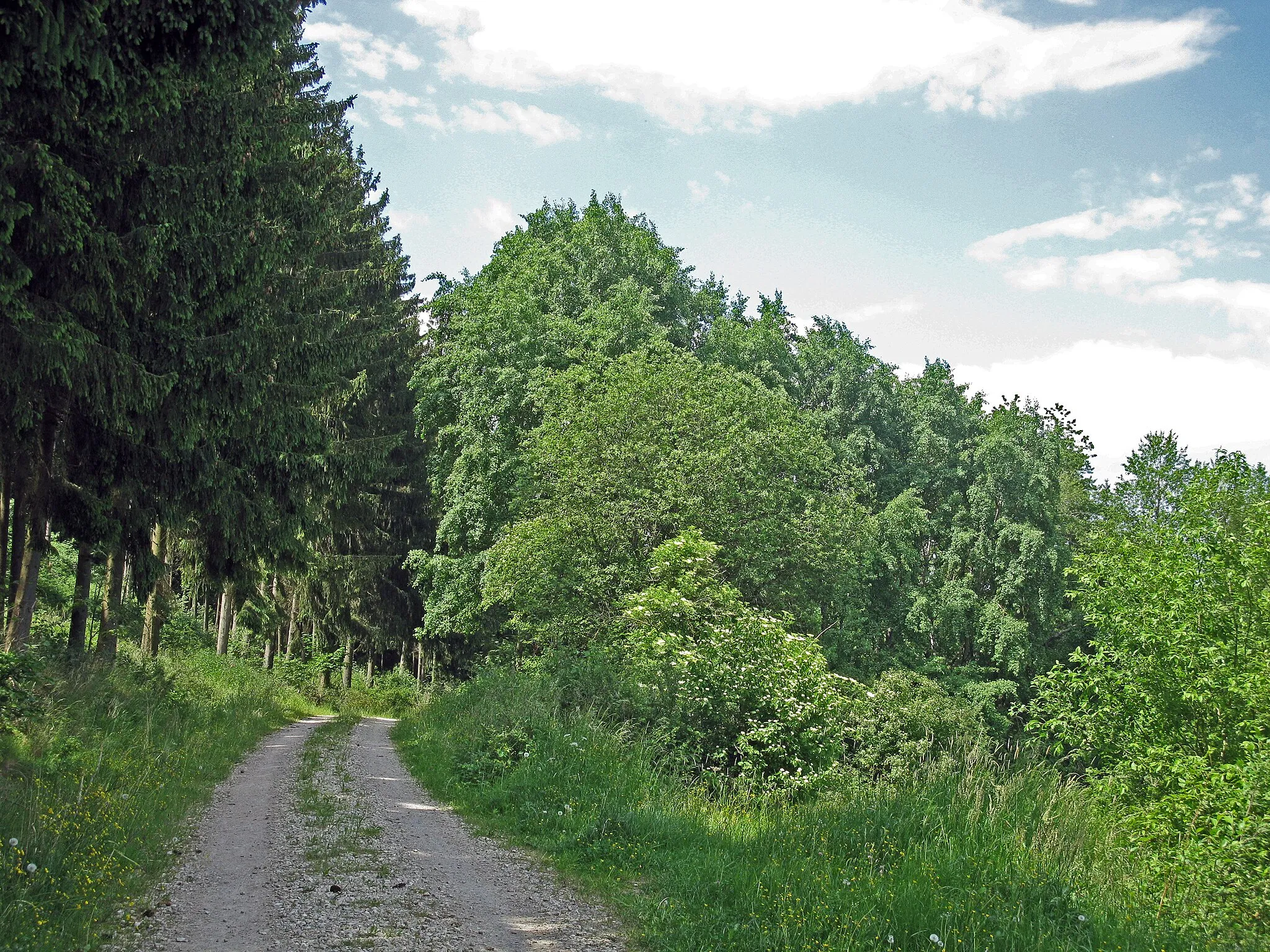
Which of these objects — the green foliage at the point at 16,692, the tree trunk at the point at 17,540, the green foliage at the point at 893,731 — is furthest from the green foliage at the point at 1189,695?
the tree trunk at the point at 17,540

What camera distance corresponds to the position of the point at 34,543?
11.7m

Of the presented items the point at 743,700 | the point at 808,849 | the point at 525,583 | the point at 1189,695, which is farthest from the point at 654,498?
the point at 808,849

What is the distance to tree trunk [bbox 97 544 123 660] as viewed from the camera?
1521 cm

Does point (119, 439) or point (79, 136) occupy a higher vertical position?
point (79, 136)

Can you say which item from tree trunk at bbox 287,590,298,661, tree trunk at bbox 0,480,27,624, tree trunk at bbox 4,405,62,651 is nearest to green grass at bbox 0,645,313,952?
tree trunk at bbox 4,405,62,651

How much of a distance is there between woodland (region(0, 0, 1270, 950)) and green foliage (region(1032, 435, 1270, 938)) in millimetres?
58

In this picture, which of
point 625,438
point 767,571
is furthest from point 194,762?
point 767,571

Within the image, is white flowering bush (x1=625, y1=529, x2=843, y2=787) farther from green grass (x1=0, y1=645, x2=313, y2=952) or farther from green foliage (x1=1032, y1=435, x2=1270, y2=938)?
green grass (x1=0, y1=645, x2=313, y2=952)

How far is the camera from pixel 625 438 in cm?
2214

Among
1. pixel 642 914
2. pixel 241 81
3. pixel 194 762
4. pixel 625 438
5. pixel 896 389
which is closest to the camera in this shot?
pixel 642 914

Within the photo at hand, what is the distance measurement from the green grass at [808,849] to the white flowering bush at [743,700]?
88cm

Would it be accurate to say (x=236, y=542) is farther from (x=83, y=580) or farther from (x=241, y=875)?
(x=241, y=875)

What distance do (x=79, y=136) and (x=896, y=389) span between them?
36.9 m

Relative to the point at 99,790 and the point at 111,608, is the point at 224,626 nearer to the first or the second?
the point at 111,608
